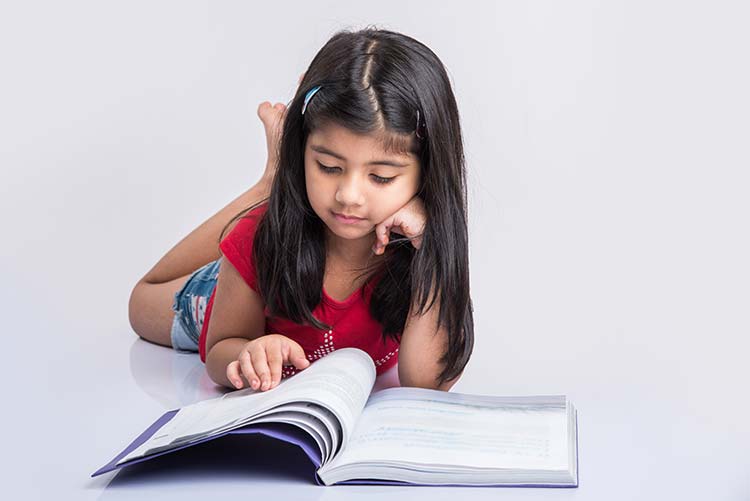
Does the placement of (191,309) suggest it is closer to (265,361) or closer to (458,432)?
(265,361)

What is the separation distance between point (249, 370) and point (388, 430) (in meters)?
0.25

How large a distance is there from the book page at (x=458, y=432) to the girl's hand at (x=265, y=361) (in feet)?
0.44

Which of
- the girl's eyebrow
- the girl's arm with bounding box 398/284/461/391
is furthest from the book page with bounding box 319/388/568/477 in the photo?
the girl's eyebrow

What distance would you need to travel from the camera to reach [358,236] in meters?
1.86

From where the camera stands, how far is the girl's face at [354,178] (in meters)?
1.75

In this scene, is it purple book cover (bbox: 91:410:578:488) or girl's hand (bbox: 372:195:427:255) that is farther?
girl's hand (bbox: 372:195:427:255)

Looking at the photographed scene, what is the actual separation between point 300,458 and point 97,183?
171 centimetres

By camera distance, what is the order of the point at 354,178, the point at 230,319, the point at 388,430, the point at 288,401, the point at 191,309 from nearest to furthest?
the point at 288,401 < the point at 388,430 < the point at 354,178 < the point at 230,319 < the point at 191,309

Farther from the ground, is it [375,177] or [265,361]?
[375,177]

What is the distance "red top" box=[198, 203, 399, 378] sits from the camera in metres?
1.98

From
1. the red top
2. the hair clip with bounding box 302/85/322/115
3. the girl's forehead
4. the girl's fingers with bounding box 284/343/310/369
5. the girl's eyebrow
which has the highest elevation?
the hair clip with bounding box 302/85/322/115

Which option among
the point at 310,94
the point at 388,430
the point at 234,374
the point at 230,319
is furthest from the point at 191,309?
the point at 388,430

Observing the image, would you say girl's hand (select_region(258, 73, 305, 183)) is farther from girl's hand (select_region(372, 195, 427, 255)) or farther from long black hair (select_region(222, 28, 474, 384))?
girl's hand (select_region(372, 195, 427, 255))

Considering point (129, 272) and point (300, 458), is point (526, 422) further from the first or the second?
point (129, 272)
